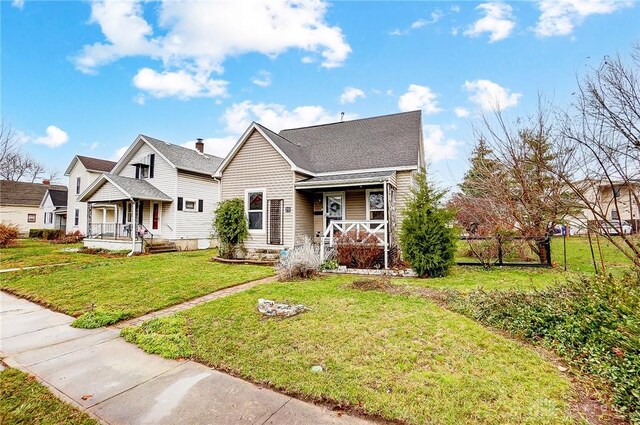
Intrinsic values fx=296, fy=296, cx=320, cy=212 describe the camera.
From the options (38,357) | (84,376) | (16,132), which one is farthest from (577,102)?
(16,132)

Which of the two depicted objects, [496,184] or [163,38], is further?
[163,38]

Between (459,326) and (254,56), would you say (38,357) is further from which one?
(254,56)

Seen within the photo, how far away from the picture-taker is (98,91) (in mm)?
16109

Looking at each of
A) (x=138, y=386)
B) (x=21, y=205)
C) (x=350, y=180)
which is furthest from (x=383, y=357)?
(x=21, y=205)

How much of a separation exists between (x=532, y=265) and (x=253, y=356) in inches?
423

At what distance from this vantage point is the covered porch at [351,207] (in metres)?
11.3

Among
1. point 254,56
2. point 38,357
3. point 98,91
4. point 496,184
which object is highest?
point 254,56

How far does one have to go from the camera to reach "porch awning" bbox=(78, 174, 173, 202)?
17531 millimetres

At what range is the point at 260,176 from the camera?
13.6 m

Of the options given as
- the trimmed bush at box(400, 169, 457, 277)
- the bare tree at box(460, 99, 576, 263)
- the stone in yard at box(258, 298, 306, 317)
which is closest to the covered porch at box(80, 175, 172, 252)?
the stone in yard at box(258, 298, 306, 317)

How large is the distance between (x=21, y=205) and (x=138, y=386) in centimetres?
4398

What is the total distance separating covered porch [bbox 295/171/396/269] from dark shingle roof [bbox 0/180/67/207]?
127ft

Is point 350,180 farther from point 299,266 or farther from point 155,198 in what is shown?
point 155,198

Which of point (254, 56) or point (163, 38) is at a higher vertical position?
point (254, 56)
